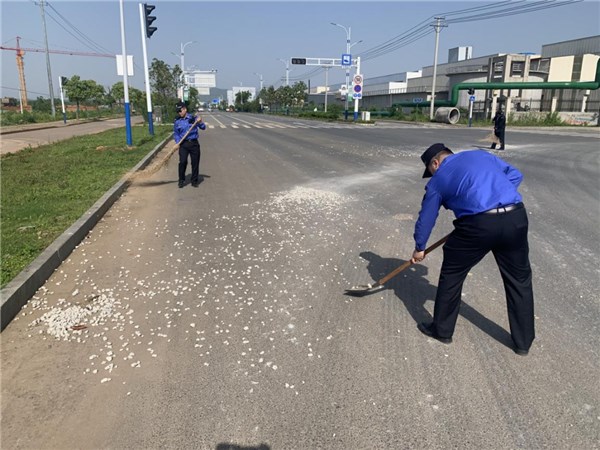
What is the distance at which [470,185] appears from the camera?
2.93 metres

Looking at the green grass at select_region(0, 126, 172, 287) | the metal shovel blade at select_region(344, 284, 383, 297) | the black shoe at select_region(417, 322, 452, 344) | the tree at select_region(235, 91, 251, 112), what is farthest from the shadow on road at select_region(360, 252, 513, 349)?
the tree at select_region(235, 91, 251, 112)

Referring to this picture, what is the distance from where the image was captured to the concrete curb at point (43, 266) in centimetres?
369

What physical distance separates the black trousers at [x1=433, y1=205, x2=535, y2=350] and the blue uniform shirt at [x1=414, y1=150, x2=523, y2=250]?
0.09 m

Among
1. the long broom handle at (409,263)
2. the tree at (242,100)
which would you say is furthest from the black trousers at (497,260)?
the tree at (242,100)

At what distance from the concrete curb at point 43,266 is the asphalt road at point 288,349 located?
104 mm

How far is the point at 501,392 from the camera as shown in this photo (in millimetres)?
2771

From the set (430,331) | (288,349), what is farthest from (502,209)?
(288,349)

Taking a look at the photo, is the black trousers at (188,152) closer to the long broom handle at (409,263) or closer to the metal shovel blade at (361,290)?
the metal shovel blade at (361,290)

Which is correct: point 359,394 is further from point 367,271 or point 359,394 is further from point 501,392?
point 367,271

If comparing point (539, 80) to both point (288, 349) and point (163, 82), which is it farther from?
point (288, 349)

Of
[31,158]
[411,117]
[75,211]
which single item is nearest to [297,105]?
[411,117]

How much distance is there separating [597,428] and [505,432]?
531mm

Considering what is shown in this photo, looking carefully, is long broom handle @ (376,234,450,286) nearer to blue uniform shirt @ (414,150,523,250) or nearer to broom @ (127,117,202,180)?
blue uniform shirt @ (414,150,523,250)

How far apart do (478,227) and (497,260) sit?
379mm
